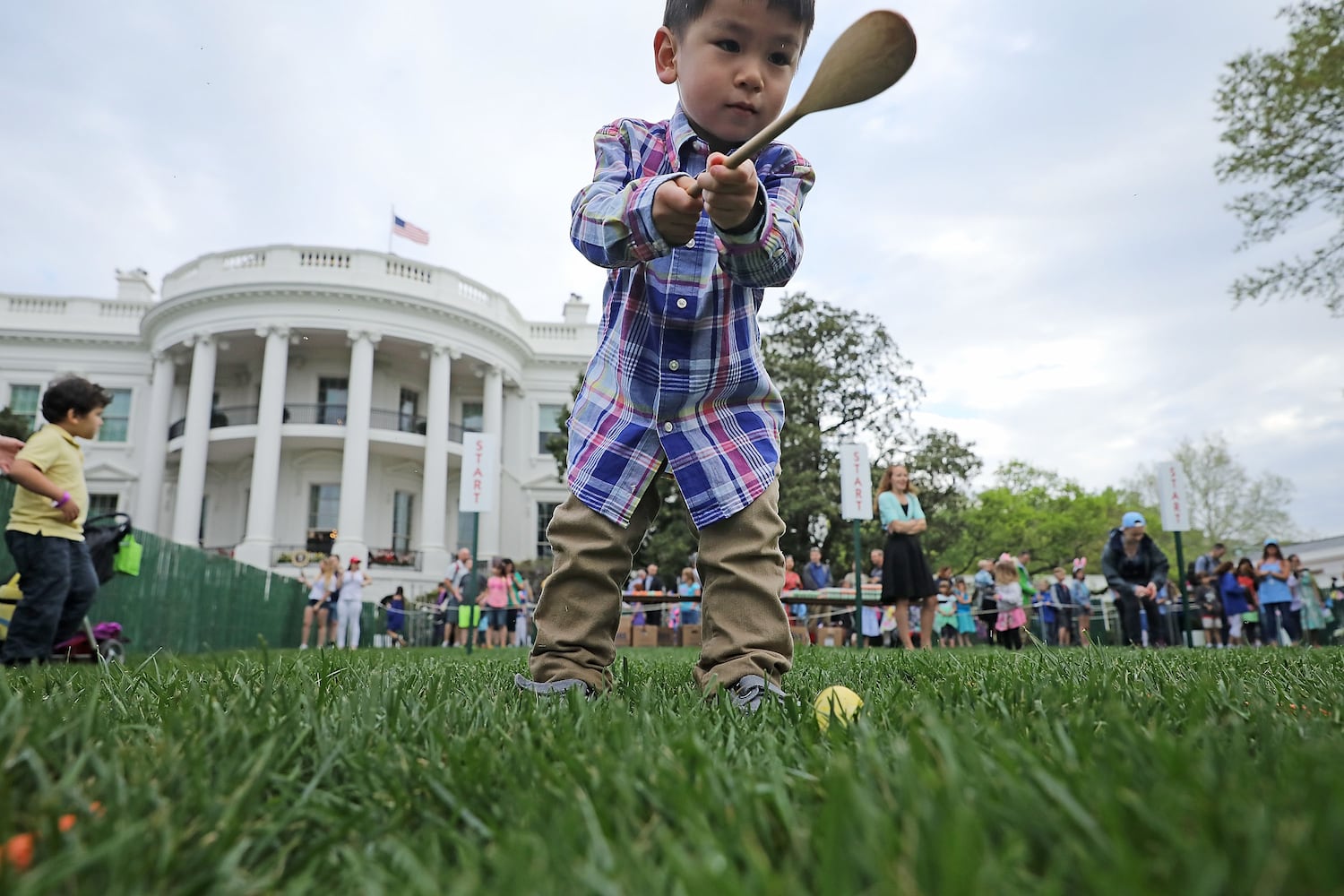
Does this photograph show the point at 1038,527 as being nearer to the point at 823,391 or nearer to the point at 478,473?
the point at 823,391

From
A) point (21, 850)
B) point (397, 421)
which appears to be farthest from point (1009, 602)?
point (397, 421)

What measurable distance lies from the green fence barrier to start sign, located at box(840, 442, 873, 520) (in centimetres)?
632

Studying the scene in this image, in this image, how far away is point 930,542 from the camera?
81.8 feet

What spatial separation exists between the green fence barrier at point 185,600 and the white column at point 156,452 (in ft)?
61.4

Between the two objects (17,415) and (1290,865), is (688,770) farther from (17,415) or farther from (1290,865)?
(17,415)

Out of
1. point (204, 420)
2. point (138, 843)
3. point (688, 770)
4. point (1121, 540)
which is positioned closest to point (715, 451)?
point (688, 770)

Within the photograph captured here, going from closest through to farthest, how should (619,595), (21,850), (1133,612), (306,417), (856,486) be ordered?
(21,850)
(619,595)
(1133,612)
(856,486)
(306,417)

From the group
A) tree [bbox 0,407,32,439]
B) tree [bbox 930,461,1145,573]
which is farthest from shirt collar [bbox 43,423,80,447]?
tree [bbox 930,461,1145,573]

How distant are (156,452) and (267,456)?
5465 mm

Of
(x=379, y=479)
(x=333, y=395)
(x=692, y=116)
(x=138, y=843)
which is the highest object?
(x=333, y=395)

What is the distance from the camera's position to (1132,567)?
995 centimetres

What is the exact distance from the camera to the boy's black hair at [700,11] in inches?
80.5

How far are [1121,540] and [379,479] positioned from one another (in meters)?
27.3

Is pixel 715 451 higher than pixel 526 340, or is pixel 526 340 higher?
pixel 526 340
